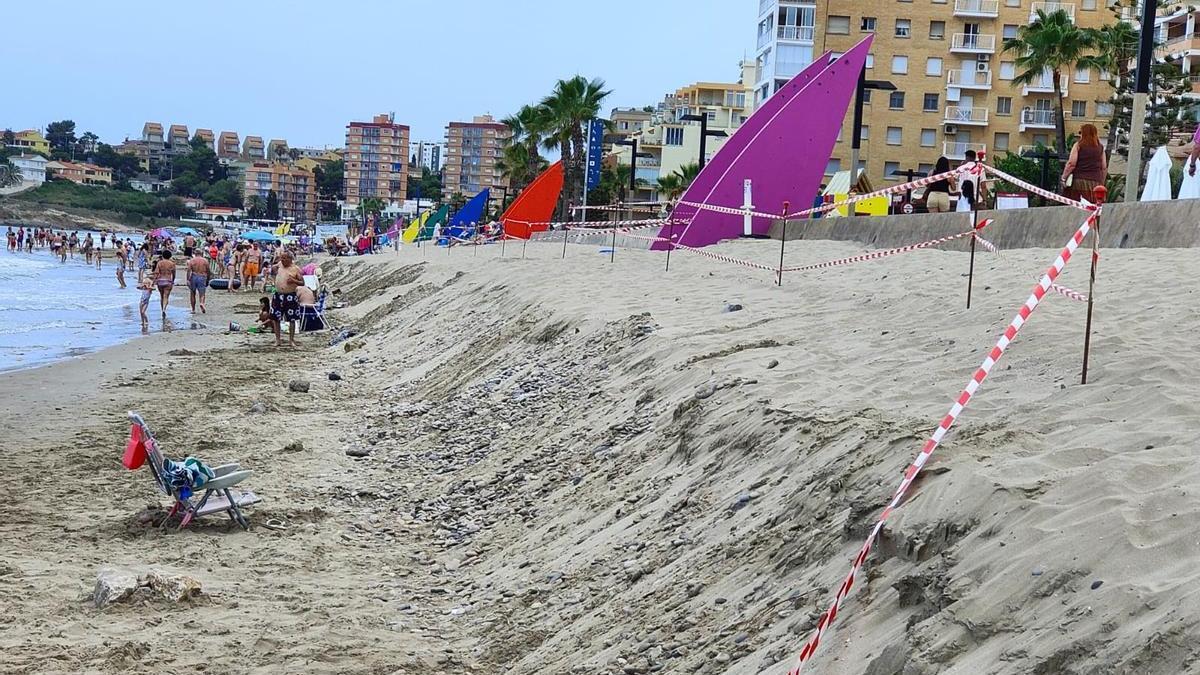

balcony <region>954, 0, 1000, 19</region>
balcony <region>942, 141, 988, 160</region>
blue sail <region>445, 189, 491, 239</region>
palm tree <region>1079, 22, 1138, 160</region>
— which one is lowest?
blue sail <region>445, 189, 491, 239</region>

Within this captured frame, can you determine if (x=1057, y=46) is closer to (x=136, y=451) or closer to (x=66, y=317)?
(x=66, y=317)

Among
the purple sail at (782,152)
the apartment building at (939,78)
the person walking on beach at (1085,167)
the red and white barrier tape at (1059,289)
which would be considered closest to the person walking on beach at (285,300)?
the purple sail at (782,152)

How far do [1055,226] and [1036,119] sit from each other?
2210 inches

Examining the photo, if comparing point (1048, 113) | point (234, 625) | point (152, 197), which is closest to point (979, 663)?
point (234, 625)

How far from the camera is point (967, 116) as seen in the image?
64938 millimetres

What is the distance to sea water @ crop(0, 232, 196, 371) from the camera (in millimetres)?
20234

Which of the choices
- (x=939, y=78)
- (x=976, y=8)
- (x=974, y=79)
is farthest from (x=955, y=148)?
(x=976, y=8)

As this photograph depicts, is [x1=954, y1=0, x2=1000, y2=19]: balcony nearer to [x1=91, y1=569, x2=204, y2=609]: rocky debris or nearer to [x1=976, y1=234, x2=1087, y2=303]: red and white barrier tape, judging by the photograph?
[x1=976, y1=234, x2=1087, y2=303]: red and white barrier tape

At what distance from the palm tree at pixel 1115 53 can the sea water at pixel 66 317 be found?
1321 inches

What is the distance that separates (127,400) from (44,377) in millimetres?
2782

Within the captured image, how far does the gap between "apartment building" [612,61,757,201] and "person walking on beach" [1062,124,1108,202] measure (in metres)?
71.5

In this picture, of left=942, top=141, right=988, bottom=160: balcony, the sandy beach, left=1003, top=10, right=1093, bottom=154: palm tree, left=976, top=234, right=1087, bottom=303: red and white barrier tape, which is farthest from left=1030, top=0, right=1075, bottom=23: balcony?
the sandy beach

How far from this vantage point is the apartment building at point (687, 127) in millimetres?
89750

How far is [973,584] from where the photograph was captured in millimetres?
3875
